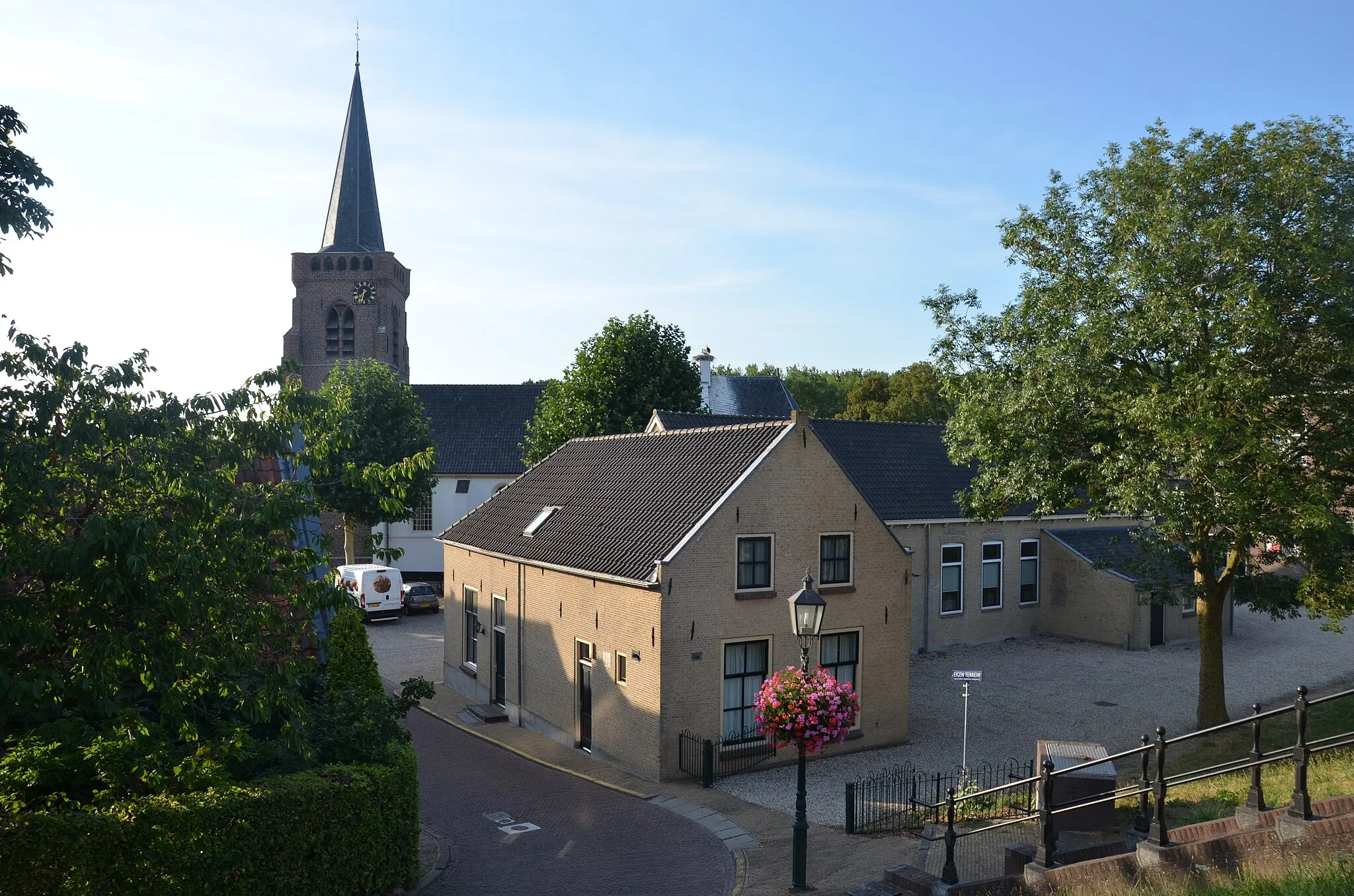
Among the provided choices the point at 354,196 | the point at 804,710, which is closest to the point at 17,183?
the point at 804,710

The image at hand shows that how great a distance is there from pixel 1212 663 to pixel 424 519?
38.6m

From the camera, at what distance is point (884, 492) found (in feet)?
96.6

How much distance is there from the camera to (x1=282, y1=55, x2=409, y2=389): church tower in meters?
55.1

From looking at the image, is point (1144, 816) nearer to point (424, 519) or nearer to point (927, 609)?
point (927, 609)

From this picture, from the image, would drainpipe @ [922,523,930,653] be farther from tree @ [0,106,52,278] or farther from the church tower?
the church tower

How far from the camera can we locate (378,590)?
121 feet

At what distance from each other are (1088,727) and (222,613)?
18442 millimetres

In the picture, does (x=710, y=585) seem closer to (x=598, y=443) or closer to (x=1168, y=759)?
(x=598, y=443)

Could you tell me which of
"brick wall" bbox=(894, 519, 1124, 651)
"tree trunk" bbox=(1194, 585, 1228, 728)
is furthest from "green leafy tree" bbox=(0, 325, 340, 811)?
"brick wall" bbox=(894, 519, 1124, 651)

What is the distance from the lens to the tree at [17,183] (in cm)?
893

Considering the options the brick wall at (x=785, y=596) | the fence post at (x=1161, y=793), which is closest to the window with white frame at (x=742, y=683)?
the brick wall at (x=785, y=596)

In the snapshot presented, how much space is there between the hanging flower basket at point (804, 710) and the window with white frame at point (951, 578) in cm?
1743

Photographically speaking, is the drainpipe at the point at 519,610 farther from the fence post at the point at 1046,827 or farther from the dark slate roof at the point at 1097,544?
the dark slate roof at the point at 1097,544

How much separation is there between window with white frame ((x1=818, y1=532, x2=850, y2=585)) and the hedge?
386 inches
